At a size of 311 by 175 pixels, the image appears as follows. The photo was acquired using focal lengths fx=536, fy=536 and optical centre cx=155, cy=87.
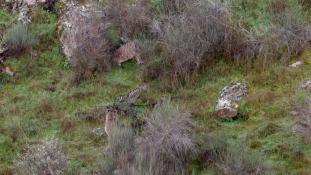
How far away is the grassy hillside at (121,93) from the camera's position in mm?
6129

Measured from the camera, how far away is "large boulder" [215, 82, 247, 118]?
21.9ft

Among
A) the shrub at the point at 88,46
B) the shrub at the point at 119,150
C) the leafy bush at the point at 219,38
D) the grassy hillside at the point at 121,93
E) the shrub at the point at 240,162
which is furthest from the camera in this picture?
the shrub at the point at 88,46

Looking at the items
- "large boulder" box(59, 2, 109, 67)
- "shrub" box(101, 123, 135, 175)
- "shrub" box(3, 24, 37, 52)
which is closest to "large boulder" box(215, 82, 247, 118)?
"shrub" box(101, 123, 135, 175)

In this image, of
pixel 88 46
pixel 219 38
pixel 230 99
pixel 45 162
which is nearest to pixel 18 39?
pixel 88 46

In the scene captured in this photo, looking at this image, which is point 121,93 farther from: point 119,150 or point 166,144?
point 166,144

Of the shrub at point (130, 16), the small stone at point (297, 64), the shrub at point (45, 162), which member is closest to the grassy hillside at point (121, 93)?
the small stone at point (297, 64)

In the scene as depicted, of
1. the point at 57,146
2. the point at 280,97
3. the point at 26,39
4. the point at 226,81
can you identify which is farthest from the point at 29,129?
the point at 280,97

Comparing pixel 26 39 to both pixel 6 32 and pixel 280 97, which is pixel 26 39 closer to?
pixel 6 32

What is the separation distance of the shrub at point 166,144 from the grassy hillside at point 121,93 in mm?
257

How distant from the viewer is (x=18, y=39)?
877 cm

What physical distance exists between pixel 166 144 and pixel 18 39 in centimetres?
406

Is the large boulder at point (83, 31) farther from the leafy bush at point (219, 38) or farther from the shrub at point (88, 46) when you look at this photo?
the leafy bush at point (219, 38)

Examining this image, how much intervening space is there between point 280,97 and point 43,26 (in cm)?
440

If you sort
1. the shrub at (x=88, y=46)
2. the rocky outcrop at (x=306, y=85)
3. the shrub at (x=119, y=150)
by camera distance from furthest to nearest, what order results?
the shrub at (x=88, y=46) → the rocky outcrop at (x=306, y=85) → the shrub at (x=119, y=150)
